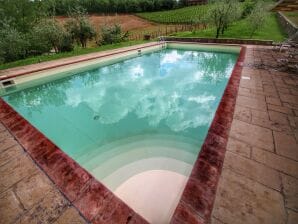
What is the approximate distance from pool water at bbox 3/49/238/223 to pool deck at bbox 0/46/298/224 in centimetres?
85

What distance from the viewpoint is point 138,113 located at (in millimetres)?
4566

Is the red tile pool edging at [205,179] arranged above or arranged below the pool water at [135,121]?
above

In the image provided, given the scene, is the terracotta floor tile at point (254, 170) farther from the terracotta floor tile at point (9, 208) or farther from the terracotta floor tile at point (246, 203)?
the terracotta floor tile at point (9, 208)

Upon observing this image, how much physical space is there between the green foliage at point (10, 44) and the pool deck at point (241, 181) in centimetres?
898

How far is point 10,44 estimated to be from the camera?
29.9 ft

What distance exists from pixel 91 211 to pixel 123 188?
3.42 feet

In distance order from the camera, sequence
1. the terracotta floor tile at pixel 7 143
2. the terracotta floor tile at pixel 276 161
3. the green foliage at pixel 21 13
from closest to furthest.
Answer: the terracotta floor tile at pixel 276 161
the terracotta floor tile at pixel 7 143
the green foliage at pixel 21 13

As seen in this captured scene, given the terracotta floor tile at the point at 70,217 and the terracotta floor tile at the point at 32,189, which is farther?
the terracotta floor tile at the point at 32,189

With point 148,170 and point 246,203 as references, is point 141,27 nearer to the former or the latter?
point 148,170

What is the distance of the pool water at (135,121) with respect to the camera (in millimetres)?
2514

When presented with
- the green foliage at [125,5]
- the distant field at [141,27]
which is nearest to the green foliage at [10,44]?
the distant field at [141,27]

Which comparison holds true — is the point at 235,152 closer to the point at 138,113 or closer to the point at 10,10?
the point at 138,113

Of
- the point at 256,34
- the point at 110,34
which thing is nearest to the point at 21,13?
the point at 110,34

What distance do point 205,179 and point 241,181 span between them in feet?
1.16
